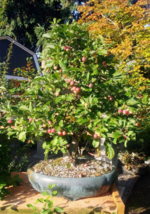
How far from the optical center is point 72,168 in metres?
1.58

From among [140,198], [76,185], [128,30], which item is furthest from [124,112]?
[128,30]

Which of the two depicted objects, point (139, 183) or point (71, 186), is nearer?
point (71, 186)

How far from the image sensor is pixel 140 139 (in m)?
5.36

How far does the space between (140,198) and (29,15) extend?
12738 mm

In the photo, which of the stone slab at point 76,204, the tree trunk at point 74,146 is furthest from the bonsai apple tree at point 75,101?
the stone slab at point 76,204

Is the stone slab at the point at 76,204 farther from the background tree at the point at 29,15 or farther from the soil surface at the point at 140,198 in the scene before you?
the background tree at the point at 29,15

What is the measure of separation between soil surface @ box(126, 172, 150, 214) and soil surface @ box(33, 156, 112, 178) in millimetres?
2280

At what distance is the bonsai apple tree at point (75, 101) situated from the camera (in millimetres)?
1274

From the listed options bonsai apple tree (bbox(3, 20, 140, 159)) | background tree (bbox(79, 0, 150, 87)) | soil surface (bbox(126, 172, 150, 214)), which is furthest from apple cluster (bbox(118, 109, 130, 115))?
background tree (bbox(79, 0, 150, 87))

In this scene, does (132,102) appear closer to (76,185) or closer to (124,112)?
(124,112)

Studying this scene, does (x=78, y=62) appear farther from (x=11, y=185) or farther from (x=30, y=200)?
(x=11, y=185)

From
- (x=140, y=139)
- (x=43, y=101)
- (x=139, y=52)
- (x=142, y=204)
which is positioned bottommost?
(x=142, y=204)

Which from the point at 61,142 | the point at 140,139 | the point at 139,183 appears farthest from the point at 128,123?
the point at 140,139

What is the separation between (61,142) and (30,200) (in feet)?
1.56
